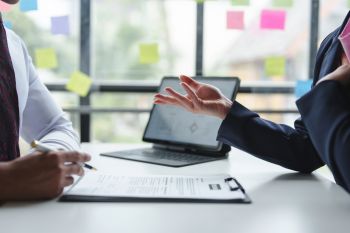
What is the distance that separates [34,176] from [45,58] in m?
1.26

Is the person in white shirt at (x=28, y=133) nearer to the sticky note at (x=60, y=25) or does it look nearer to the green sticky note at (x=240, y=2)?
the sticky note at (x=60, y=25)

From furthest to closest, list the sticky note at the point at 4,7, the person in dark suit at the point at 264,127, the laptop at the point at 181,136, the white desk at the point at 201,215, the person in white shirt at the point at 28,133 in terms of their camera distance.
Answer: the sticky note at the point at 4,7, the laptop at the point at 181,136, the person in dark suit at the point at 264,127, the person in white shirt at the point at 28,133, the white desk at the point at 201,215

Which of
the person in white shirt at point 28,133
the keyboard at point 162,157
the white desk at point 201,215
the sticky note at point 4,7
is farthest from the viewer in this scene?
the sticky note at point 4,7

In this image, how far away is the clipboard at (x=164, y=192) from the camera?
31.3 inches

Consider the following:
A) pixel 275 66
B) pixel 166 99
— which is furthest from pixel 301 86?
pixel 166 99

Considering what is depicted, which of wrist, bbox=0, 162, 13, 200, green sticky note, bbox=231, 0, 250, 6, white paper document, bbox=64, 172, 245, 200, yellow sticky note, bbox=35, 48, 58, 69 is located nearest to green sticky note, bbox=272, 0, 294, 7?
green sticky note, bbox=231, 0, 250, 6

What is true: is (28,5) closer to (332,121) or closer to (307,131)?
(307,131)

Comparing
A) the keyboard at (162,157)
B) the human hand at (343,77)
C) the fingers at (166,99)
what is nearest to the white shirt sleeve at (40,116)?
the keyboard at (162,157)

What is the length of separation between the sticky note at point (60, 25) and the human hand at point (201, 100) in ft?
3.11

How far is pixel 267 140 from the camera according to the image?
3.66 ft

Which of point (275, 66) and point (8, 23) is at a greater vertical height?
point (8, 23)

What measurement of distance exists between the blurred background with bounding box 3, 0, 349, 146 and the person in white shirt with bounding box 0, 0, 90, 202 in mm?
628

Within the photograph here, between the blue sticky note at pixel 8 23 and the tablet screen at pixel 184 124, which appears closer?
the tablet screen at pixel 184 124

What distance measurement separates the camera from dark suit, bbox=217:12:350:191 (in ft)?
2.56
